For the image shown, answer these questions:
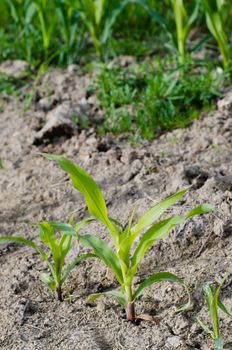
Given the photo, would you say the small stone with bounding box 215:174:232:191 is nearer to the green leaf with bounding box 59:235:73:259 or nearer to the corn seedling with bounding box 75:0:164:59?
the green leaf with bounding box 59:235:73:259

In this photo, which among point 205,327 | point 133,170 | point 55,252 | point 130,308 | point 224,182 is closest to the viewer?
point 205,327

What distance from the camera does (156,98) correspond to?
4.41m

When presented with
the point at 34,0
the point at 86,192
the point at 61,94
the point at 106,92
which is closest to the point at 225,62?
the point at 106,92

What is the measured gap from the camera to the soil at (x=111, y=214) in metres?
2.90

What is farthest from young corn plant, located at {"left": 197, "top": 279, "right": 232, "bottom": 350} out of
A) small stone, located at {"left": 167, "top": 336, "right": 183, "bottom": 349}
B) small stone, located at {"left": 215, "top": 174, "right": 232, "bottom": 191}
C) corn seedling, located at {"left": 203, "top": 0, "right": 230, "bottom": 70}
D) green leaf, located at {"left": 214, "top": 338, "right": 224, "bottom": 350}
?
corn seedling, located at {"left": 203, "top": 0, "right": 230, "bottom": 70}

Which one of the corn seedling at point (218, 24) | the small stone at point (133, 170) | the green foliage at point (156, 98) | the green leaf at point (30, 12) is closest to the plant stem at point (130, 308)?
the small stone at point (133, 170)

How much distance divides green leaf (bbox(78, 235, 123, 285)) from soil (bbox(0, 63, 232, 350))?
21cm

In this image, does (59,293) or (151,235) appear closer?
(151,235)

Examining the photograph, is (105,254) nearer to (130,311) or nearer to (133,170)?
(130,311)

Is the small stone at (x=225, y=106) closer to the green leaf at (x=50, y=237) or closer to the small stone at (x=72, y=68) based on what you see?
the small stone at (x=72, y=68)

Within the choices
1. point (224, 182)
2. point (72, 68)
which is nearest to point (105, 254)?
point (224, 182)

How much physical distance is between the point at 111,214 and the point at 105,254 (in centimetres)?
68

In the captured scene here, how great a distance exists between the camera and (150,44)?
5219 mm

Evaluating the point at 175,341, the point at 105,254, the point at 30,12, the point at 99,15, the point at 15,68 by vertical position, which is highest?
the point at 30,12
